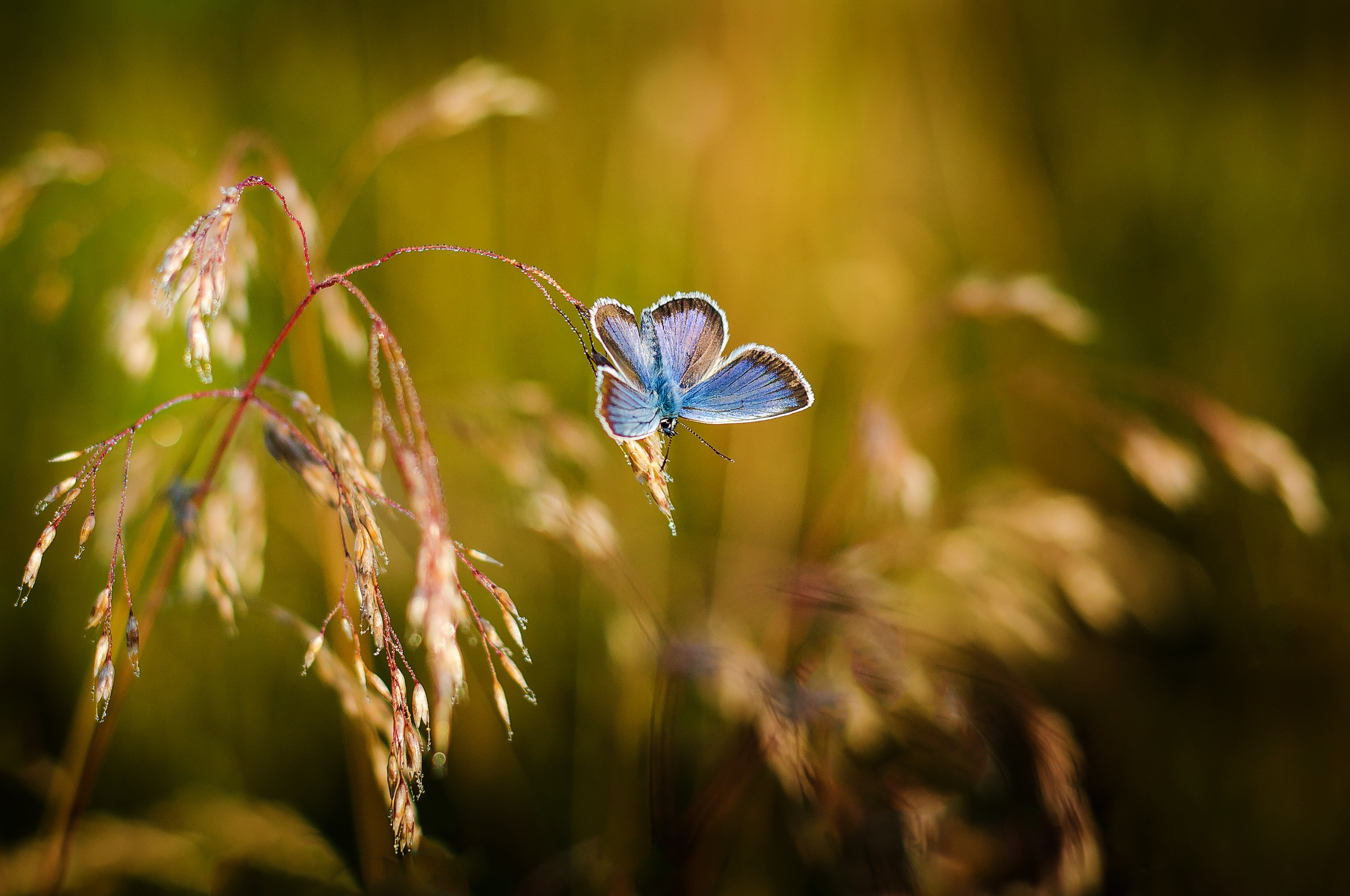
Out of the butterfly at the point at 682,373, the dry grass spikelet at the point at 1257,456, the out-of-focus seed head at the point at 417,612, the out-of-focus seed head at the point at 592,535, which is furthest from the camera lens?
the dry grass spikelet at the point at 1257,456

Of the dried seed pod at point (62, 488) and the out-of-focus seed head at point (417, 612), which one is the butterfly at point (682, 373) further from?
the dried seed pod at point (62, 488)

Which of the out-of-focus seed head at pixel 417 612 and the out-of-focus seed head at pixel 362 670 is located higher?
the out-of-focus seed head at pixel 417 612

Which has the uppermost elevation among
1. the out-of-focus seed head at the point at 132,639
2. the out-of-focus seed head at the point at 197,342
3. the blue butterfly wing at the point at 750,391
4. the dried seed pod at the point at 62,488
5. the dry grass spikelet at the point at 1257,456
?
the out-of-focus seed head at the point at 197,342

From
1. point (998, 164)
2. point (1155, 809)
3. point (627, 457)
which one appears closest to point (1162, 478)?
point (1155, 809)

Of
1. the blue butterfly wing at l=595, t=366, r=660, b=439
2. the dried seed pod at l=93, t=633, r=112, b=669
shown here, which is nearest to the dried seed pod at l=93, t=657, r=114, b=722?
the dried seed pod at l=93, t=633, r=112, b=669

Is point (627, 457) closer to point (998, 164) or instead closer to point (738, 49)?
point (738, 49)

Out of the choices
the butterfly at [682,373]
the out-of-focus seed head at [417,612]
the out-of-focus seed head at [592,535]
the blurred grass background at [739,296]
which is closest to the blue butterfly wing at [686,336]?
the butterfly at [682,373]

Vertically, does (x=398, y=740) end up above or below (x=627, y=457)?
below
